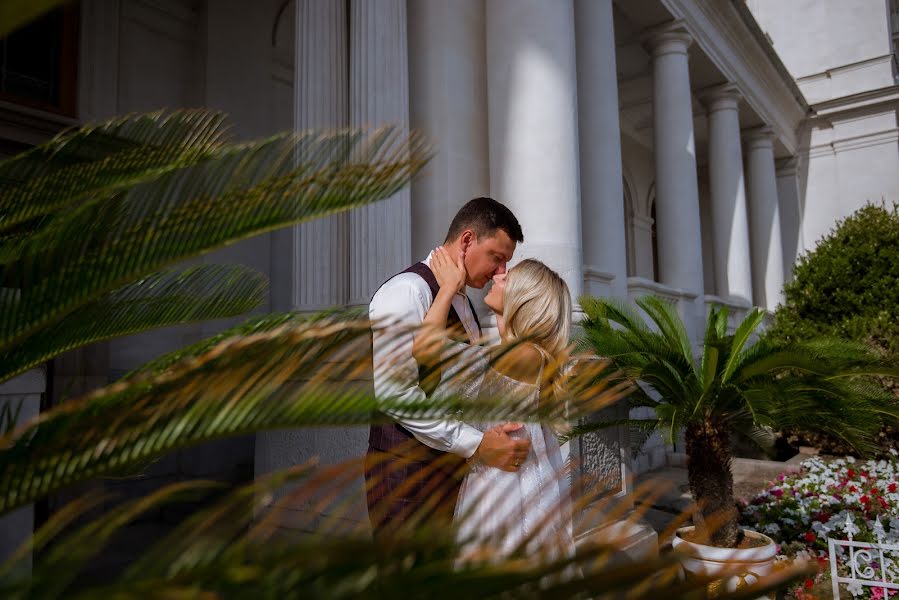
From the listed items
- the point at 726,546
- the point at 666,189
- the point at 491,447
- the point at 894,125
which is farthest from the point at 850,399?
the point at 894,125

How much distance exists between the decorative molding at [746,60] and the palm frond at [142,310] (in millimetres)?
10399

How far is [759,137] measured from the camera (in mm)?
17406

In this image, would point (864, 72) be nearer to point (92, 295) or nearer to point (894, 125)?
point (894, 125)

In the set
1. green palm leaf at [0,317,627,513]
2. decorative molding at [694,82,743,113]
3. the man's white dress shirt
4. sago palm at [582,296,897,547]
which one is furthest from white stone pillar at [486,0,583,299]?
decorative molding at [694,82,743,113]

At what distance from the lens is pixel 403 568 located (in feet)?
2.68

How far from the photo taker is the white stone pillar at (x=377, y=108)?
19.4 feet

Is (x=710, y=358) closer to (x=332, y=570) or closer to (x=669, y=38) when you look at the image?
(x=332, y=570)

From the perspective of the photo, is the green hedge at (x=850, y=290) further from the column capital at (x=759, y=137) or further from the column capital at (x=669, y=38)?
the column capital at (x=759, y=137)

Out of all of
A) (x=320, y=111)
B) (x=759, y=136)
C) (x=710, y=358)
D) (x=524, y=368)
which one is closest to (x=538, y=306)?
(x=524, y=368)

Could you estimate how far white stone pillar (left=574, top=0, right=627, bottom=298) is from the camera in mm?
7859

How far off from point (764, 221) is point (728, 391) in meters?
14.1

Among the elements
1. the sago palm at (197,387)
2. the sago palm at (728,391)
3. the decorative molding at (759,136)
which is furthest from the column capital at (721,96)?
the sago palm at (197,387)

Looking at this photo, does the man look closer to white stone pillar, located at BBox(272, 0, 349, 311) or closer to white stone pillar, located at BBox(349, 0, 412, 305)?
white stone pillar, located at BBox(349, 0, 412, 305)

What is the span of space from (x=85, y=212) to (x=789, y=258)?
71.4 feet
